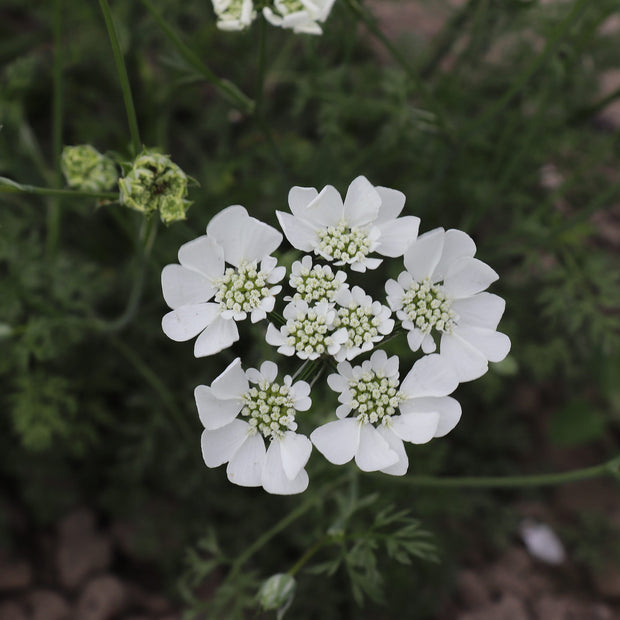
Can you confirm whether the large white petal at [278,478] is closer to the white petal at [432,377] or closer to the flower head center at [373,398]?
the flower head center at [373,398]

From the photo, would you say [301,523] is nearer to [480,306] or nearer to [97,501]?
[97,501]

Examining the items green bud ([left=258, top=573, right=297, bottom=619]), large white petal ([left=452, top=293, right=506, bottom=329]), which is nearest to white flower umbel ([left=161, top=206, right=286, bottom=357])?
large white petal ([left=452, top=293, right=506, bottom=329])

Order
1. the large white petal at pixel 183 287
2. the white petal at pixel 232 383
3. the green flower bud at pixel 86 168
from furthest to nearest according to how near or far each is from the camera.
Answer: the green flower bud at pixel 86 168, the large white petal at pixel 183 287, the white petal at pixel 232 383

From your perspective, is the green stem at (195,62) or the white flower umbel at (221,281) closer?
the white flower umbel at (221,281)

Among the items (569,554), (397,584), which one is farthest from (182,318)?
(569,554)

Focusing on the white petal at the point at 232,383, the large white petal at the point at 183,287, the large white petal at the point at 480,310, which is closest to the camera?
the white petal at the point at 232,383

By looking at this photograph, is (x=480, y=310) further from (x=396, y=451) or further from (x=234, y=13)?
(x=234, y=13)

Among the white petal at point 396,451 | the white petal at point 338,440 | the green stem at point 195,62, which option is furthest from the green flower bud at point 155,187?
the white petal at point 396,451
